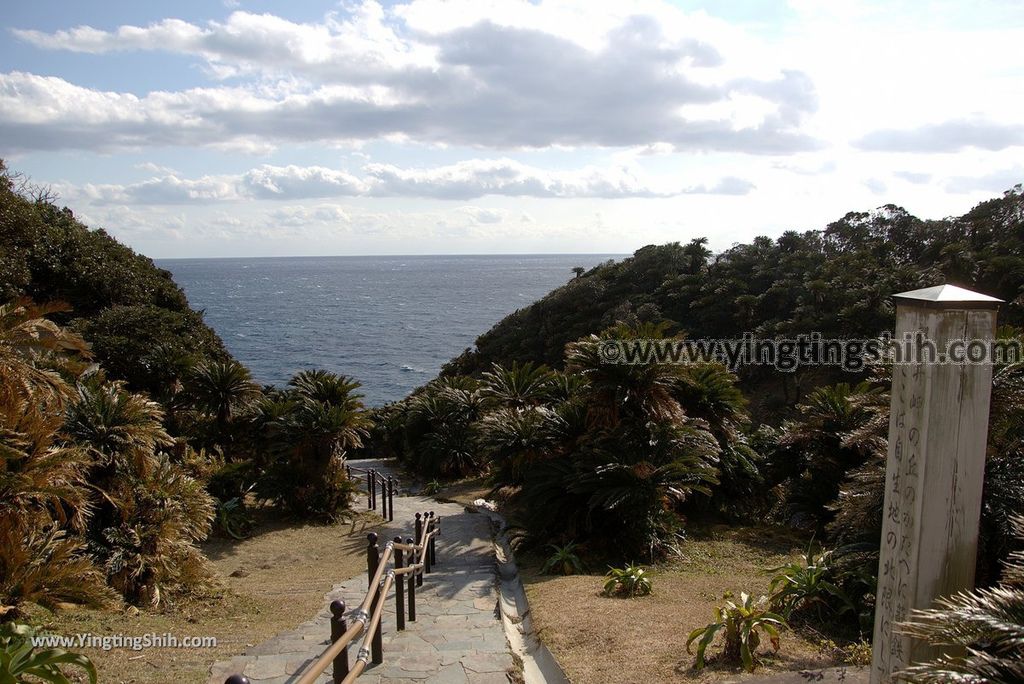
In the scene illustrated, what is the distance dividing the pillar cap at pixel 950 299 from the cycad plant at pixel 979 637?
122 cm

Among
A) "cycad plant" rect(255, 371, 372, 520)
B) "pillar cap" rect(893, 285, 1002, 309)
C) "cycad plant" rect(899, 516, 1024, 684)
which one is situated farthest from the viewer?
"cycad plant" rect(255, 371, 372, 520)

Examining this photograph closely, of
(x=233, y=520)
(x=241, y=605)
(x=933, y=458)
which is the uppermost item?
(x=933, y=458)

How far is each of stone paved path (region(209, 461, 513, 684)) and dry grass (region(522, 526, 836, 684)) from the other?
0.50 metres

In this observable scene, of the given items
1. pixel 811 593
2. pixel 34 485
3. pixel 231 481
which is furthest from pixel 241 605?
pixel 231 481

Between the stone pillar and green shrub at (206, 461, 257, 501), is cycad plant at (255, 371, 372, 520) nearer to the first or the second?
green shrub at (206, 461, 257, 501)

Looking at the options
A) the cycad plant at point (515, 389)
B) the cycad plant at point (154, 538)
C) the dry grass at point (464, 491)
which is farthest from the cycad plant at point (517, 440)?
the cycad plant at point (154, 538)

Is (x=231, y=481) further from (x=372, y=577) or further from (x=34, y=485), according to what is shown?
(x=372, y=577)

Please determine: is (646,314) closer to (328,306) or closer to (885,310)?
(885,310)

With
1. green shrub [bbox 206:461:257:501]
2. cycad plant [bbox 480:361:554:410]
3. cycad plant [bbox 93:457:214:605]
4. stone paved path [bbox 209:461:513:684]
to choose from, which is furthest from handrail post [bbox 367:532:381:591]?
cycad plant [bbox 480:361:554:410]

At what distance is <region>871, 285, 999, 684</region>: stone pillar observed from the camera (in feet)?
11.0

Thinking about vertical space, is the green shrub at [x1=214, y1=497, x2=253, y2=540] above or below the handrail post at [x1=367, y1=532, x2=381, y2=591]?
below

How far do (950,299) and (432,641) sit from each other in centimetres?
458

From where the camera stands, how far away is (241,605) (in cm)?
754

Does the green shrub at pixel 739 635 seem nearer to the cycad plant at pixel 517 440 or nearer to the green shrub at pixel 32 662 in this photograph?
the green shrub at pixel 32 662
